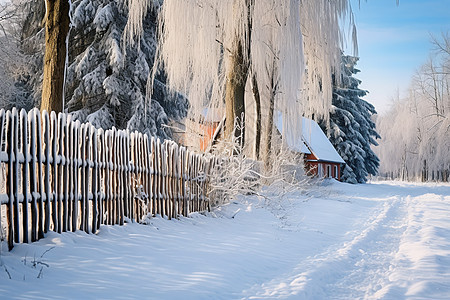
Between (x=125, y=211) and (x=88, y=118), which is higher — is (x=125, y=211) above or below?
below

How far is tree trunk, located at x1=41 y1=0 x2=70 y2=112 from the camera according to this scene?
7.75 m

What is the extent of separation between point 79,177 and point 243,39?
6.51 metres

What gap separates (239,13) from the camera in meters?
10.8

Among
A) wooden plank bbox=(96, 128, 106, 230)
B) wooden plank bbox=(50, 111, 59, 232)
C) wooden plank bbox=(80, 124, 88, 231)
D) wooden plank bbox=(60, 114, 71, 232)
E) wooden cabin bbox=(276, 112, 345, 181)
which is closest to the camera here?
wooden plank bbox=(50, 111, 59, 232)

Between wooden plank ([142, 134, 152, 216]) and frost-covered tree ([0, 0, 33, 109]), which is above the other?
frost-covered tree ([0, 0, 33, 109])

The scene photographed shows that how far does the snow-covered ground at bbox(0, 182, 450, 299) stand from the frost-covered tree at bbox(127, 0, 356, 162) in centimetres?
450

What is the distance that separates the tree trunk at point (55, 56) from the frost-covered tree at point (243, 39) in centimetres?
276

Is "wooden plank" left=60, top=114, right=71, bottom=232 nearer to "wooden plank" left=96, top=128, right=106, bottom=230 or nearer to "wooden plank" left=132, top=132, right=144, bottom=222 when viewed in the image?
"wooden plank" left=96, top=128, right=106, bottom=230

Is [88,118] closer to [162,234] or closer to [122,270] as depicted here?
[162,234]

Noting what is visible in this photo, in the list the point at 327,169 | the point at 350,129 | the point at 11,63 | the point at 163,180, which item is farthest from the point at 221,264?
the point at 350,129

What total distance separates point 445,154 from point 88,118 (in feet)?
122

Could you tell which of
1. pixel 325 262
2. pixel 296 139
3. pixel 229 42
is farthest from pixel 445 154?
pixel 325 262

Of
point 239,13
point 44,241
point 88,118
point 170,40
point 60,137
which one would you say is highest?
point 239,13

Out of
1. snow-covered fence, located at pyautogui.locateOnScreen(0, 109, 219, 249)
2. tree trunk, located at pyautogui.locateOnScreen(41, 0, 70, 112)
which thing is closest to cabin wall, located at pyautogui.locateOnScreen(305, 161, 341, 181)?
snow-covered fence, located at pyautogui.locateOnScreen(0, 109, 219, 249)
